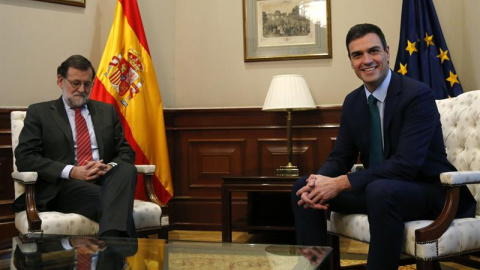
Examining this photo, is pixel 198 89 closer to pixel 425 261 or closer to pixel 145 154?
pixel 145 154

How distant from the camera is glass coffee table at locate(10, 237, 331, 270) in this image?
5.48 feet

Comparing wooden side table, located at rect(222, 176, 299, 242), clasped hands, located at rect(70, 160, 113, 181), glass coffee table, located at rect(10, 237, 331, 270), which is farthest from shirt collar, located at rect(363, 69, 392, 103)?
clasped hands, located at rect(70, 160, 113, 181)

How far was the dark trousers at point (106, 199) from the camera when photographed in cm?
238

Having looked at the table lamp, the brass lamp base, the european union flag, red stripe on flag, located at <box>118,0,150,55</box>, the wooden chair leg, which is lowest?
the wooden chair leg

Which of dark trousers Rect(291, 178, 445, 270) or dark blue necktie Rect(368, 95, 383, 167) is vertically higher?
dark blue necktie Rect(368, 95, 383, 167)

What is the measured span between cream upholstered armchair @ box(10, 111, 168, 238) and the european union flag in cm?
192

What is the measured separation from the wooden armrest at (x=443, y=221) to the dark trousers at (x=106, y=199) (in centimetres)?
127

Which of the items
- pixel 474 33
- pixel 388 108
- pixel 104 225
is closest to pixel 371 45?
pixel 388 108

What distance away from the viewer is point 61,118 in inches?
111

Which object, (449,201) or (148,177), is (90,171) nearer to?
(148,177)

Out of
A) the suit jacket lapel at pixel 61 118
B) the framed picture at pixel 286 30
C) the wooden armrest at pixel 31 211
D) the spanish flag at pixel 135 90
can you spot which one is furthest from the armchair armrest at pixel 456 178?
the spanish flag at pixel 135 90

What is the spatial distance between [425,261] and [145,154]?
2302mm

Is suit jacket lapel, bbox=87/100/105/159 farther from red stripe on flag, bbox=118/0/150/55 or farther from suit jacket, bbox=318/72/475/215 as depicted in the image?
suit jacket, bbox=318/72/475/215

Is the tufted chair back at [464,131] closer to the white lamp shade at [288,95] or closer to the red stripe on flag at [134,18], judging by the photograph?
the white lamp shade at [288,95]
